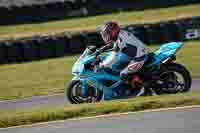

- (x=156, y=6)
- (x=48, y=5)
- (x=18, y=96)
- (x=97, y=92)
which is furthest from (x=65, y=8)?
(x=97, y=92)

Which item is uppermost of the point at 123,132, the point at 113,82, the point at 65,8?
the point at 65,8

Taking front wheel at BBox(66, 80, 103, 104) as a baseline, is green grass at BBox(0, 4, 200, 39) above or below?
above

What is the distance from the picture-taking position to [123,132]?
29.3 feet

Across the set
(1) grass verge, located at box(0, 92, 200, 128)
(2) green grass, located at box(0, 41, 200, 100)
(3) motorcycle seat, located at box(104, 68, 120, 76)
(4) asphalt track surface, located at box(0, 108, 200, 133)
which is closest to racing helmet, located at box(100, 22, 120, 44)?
(3) motorcycle seat, located at box(104, 68, 120, 76)

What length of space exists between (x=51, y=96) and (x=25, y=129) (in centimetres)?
467

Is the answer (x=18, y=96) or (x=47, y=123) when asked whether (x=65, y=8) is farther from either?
(x=47, y=123)

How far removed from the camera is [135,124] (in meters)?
9.37

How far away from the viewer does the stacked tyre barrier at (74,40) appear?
20.1 m

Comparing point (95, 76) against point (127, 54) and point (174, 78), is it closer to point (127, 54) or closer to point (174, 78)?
point (127, 54)

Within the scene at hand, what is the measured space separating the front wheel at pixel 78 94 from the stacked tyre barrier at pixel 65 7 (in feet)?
49.3

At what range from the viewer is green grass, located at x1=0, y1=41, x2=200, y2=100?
1564 centimetres

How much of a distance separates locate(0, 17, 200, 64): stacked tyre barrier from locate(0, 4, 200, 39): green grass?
481cm

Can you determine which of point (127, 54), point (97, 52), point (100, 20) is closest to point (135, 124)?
point (127, 54)

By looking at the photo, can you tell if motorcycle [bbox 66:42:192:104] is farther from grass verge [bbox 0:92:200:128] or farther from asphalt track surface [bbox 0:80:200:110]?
grass verge [bbox 0:92:200:128]
